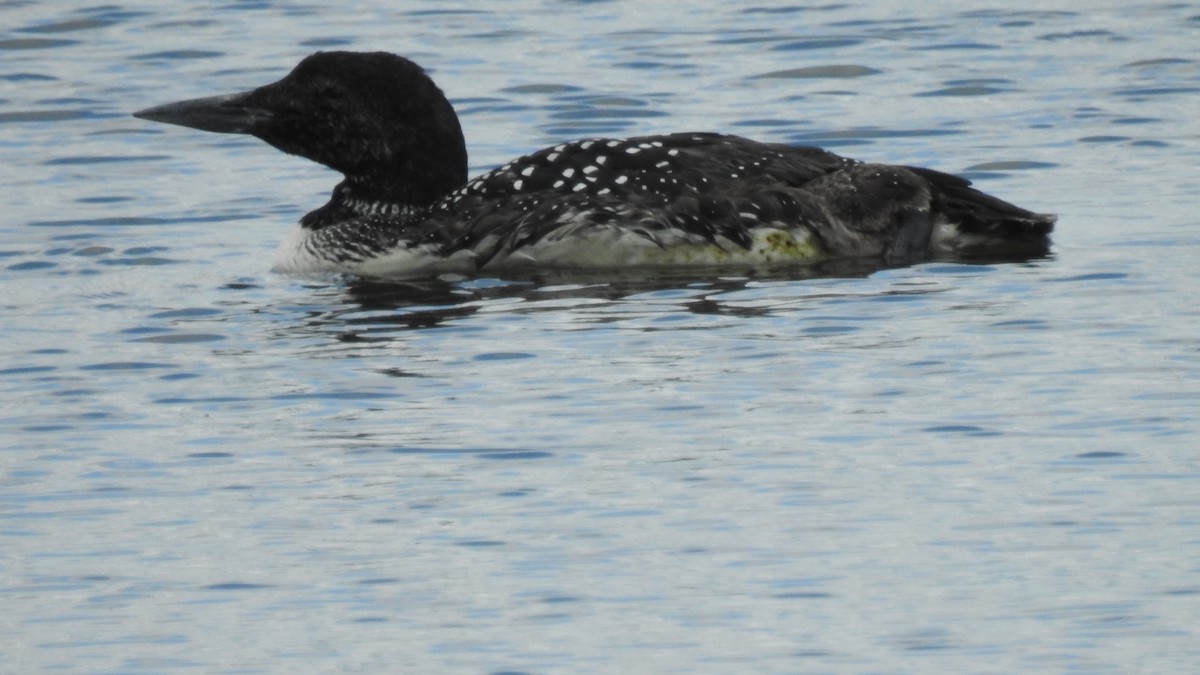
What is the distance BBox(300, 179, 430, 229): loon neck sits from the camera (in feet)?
32.9

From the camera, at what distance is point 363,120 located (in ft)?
33.2

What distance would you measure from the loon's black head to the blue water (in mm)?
543

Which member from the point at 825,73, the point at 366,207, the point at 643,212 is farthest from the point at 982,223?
the point at 825,73

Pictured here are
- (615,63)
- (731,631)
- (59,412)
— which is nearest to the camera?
(731,631)

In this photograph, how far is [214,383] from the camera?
7840 millimetres

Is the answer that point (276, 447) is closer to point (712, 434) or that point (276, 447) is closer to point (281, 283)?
point (712, 434)

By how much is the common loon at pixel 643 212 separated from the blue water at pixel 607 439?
18 centimetres

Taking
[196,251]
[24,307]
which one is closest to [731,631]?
[24,307]

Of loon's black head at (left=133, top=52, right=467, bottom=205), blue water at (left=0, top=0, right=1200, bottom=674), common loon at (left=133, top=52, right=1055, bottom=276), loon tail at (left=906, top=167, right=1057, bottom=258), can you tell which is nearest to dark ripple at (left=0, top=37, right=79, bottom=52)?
blue water at (left=0, top=0, right=1200, bottom=674)

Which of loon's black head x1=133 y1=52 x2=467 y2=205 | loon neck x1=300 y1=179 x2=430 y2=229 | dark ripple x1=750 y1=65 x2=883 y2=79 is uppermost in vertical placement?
loon's black head x1=133 y1=52 x2=467 y2=205

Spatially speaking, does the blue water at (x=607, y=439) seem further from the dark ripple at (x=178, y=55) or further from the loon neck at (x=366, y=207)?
the dark ripple at (x=178, y=55)

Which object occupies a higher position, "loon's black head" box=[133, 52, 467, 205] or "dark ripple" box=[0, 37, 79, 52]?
"loon's black head" box=[133, 52, 467, 205]

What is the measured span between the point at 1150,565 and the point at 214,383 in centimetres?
322

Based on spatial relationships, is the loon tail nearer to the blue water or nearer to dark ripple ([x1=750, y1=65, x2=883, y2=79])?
the blue water
